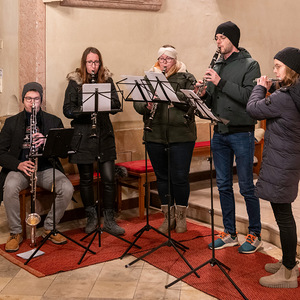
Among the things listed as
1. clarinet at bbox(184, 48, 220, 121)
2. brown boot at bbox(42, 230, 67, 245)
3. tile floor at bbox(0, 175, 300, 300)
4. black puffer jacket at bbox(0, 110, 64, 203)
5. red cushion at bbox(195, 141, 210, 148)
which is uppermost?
clarinet at bbox(184, 48, 220, 121)

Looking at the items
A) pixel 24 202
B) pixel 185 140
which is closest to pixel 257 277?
pixel 185 140

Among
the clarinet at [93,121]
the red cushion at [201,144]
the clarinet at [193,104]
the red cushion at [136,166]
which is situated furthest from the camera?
the red cushion at [201,144]

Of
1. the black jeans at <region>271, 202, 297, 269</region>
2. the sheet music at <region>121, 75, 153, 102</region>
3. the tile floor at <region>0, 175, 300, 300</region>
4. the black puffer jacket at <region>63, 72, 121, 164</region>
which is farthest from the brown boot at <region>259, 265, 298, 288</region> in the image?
the black puffer jacket at <region>63, 72, 121, 164</region>

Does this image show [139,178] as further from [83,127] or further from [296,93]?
[296,93]

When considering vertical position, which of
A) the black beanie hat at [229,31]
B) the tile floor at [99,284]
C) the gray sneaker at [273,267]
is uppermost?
the black beanie hat at [229,31]

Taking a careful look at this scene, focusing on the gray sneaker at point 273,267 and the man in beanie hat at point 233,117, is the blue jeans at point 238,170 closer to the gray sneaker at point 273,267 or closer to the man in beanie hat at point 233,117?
the man in beanie hat at point 233,117

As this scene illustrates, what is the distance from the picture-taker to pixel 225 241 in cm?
442

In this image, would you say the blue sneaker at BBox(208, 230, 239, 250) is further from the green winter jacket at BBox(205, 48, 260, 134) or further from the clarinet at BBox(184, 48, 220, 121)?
the clarinet at BBox(184, 48, 220, 121)

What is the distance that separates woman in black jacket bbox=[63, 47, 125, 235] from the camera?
484cm

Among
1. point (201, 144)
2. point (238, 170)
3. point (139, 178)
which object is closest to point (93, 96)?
point (238, 170)

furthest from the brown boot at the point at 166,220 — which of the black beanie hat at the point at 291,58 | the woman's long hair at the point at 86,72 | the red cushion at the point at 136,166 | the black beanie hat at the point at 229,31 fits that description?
the black beanie hat at the point at 291,58

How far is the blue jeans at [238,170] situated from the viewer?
414 cm

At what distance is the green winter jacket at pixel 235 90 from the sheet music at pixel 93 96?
2.92ft

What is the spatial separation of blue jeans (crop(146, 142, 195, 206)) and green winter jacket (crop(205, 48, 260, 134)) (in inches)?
20.2
